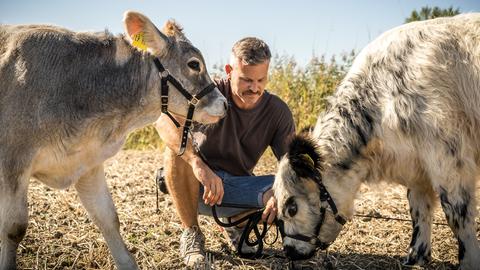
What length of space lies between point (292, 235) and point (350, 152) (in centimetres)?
86

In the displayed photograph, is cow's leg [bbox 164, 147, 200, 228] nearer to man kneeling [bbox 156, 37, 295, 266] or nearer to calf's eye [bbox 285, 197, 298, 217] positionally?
man kneeling [bbox 156, 37, 295, 266]

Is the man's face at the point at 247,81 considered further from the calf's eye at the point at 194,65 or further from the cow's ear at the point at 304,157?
the cow's ear at the point at 304,157

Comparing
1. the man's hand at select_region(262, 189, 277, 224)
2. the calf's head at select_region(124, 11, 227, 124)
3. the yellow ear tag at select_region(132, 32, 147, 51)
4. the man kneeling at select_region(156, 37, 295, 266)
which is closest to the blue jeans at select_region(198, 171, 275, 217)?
the man kneeling at select_region(156, 37, 295, 266)

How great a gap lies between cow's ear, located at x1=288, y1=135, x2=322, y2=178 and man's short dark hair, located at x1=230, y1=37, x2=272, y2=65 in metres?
1.05

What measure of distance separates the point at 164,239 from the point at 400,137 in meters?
2.69

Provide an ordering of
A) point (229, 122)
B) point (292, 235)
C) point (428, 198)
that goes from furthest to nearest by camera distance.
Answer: point (229, 122), point (428, 198), point (292, 235)

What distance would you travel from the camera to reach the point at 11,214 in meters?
3.74

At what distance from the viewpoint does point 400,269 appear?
4.39 meters

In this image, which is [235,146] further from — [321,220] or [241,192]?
[321,220]

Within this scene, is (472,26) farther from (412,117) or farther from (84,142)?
(84,142)

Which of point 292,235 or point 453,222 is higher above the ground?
point 453,222

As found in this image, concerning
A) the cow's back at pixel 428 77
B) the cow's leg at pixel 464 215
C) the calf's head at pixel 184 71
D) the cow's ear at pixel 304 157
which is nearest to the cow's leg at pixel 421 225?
the cow's leg at pixel 464 215

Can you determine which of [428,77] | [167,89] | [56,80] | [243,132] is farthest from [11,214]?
[428,77]

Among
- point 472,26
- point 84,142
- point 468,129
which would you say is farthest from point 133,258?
point 472,26
